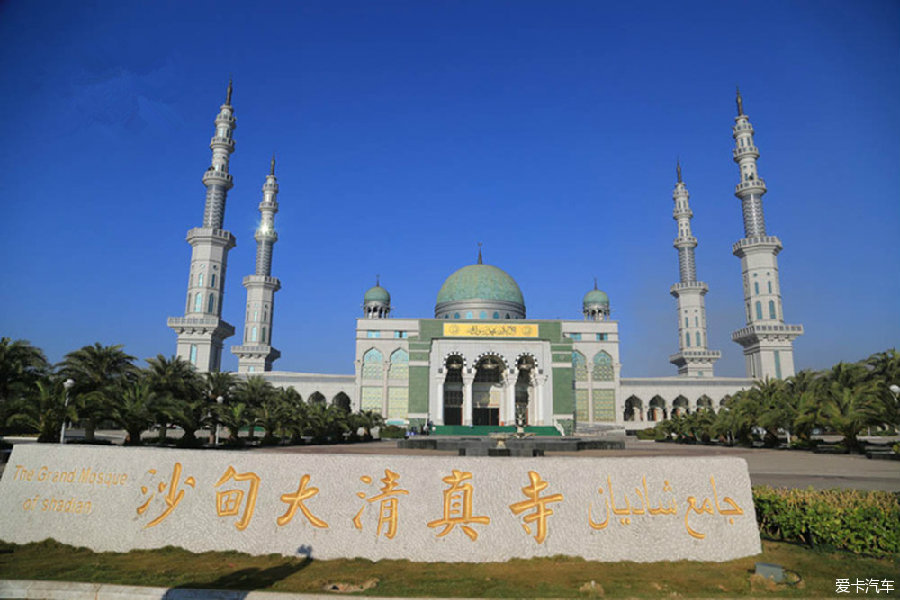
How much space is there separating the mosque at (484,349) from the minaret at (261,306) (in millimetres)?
111

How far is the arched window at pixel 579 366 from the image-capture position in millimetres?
52312

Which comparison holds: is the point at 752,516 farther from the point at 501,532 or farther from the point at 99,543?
the point at 99,543

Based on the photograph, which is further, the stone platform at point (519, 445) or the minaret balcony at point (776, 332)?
the minaret balcony at point (776, 332)

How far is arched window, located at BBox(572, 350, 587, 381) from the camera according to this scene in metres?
52.3

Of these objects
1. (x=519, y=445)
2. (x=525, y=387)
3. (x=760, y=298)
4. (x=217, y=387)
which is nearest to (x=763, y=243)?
(x=760, y=298)

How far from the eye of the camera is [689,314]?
2339 inches

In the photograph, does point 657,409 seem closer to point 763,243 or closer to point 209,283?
point 763,243

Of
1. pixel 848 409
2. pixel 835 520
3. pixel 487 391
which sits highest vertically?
pixel 487 391

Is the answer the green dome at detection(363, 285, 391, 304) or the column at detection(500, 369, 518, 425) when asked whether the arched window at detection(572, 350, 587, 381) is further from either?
the green dome at detection(363, 285, 391, 304)

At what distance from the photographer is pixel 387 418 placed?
49688mm

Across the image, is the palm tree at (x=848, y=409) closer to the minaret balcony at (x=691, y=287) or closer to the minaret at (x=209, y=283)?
the minaret balcony at (x=691, y=287)

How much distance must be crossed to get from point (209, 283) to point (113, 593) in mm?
48049

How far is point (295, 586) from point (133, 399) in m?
17.6

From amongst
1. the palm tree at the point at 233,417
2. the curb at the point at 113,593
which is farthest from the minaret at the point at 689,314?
the curb at the point at 113,593
